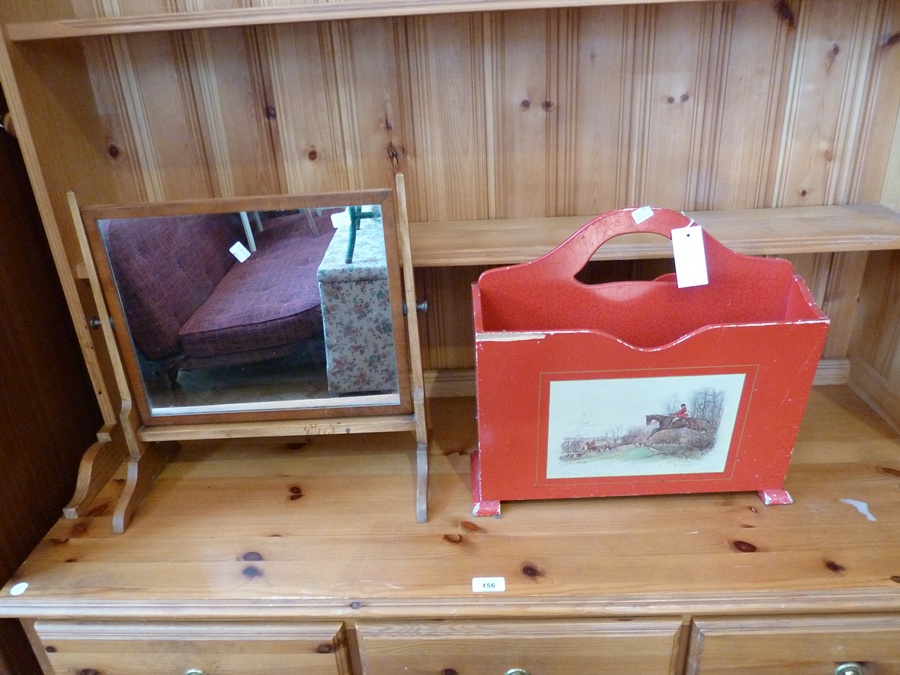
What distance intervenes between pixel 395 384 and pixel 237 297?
26 cm

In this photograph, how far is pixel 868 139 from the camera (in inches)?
41.4

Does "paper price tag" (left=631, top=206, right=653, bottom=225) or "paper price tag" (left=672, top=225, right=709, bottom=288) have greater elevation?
"paper price tag" (left=631, top=206, right=653, bottom=225)

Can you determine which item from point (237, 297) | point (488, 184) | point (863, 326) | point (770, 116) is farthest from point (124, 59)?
point (863, 326)

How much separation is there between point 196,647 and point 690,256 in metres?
0.84

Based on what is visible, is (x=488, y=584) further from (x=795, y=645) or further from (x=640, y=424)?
(x=795, y=645)

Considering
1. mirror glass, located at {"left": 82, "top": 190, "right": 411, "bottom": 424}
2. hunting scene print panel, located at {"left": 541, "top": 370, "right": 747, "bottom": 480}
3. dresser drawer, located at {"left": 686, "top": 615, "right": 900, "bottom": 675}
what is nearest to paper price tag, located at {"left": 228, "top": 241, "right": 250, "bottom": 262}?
mirror glass, located at {"left": 82, "top": 190, "right": 411, "bottom": 424}

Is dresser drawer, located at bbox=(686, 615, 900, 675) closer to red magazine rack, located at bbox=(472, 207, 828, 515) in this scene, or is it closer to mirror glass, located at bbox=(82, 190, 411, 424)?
red magazine rack, located at bbox=(472, 207, 828, 515)

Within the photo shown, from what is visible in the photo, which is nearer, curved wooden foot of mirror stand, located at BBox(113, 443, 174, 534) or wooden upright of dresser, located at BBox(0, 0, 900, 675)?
wooden upright of dresser, located at BBox(0, 0, 900, 675)

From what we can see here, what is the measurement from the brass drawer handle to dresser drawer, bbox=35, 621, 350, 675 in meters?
0.64

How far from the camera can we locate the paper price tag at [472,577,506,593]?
80 centimetres

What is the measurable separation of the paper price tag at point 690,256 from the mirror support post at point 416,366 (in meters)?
→ 0.36

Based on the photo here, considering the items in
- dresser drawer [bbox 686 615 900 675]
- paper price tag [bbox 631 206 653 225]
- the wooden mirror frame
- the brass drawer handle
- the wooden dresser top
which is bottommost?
the brass drawer handle

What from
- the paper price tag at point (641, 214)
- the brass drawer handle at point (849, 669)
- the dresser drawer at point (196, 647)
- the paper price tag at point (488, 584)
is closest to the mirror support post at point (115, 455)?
the dresser drawer at point (196, 647)

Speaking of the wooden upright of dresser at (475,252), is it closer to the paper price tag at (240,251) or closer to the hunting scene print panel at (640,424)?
the hunting scene print panel at (640,424)
